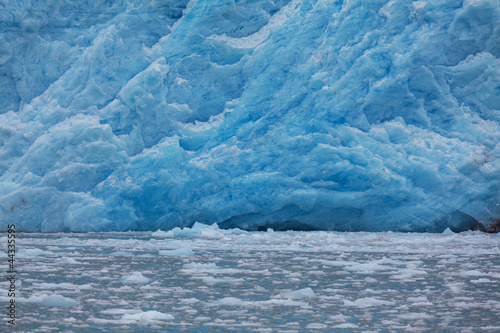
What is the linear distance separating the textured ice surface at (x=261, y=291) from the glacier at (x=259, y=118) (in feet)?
10.7

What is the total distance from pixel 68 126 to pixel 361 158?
205 inches

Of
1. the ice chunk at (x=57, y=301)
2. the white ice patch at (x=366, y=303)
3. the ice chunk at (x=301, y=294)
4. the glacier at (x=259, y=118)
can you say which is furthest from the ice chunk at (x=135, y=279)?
the glacier at (x=259, y=118)

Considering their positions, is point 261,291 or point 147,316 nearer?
point 147,316

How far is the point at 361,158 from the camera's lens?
33.9 ft

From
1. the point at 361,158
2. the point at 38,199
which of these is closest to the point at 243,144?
the point at 361,158

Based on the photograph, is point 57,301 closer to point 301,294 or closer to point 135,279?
point 135,279

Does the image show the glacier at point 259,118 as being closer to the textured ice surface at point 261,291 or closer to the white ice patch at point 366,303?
the textured ice surface at point 261,291

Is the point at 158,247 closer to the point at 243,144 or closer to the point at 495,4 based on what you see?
the point at 243,144

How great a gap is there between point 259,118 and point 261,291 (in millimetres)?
7334

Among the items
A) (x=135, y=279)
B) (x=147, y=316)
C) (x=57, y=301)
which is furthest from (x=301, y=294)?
(x=57, y=301)

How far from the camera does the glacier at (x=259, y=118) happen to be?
34.2ft

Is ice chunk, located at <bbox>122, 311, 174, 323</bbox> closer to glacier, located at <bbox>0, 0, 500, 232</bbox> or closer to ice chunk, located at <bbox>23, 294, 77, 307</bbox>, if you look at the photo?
ice chunk, located at <bbox>23, 294, 77, 307</bbox>

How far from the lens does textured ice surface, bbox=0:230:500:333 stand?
3.11m

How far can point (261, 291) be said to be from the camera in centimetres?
410
